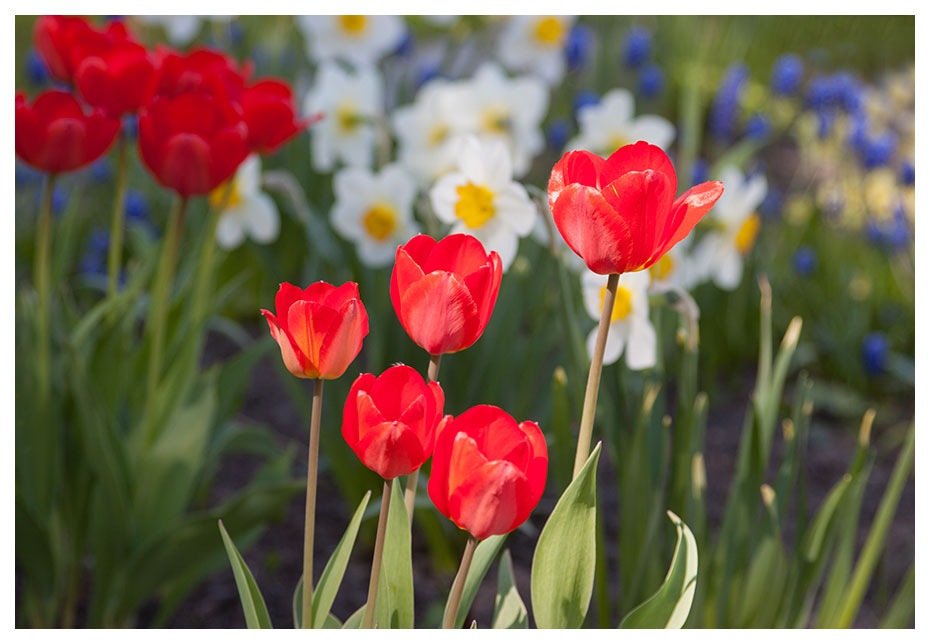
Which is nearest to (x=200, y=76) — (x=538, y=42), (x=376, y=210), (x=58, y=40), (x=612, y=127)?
(x=58, y=40)

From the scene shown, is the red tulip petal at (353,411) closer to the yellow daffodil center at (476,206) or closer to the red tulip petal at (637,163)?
the red tulip petal at (637,163)

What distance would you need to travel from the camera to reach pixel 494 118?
4.90 feet

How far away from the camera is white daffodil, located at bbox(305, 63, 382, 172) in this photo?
1.56m

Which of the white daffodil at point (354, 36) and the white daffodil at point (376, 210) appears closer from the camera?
the white daffodil at point (376, 210)

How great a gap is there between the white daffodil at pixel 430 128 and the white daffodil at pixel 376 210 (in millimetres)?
85

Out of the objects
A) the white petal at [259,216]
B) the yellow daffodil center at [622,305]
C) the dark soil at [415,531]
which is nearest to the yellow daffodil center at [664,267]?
the yellow daffodil center at [622,305]

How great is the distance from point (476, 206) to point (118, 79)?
42cm

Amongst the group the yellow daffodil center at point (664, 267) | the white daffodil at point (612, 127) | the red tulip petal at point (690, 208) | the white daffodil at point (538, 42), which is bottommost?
the yellow daffodil center at point (664, 267)

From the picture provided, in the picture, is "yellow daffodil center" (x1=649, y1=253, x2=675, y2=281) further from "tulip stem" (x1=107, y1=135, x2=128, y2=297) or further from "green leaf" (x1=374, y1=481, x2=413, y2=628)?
"tulip stem" (x1=107, y1=135, x2=128, y2=297)

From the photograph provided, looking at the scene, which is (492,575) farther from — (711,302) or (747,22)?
(747,22)

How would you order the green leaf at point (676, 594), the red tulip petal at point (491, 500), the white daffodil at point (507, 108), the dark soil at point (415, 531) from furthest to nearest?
the white daffodil at point (507, 108) → the dark soil at point (415, 531) → the green leaf at point (676, 594) → the red tulip petal at point (491, 500)

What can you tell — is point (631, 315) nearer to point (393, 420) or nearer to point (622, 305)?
point (622, 305)

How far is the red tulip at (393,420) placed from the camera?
1.51ft
